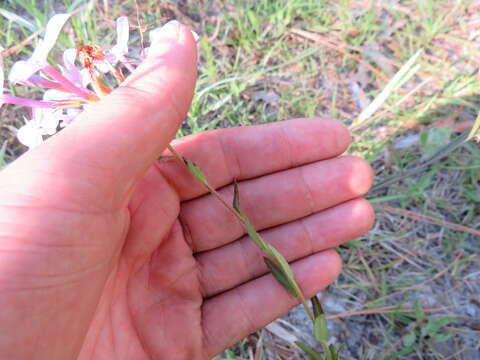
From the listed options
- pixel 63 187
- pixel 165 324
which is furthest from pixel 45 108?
pixel 165 324

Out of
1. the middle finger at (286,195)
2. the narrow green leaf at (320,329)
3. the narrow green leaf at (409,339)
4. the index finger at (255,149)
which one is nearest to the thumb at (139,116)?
the index finger at (255,149)

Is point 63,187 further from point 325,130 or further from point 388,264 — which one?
point 388,264

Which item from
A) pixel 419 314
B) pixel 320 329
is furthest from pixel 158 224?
pixel 419 314

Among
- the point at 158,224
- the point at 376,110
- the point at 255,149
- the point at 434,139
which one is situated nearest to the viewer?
the point at 158,224

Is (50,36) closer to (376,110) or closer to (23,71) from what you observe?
(23,71)

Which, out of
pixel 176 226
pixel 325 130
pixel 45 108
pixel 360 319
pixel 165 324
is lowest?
pixel 360 319

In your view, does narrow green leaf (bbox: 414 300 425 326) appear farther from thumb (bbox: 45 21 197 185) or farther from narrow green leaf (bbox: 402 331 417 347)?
thumb (bbox: 45 21 197 185)

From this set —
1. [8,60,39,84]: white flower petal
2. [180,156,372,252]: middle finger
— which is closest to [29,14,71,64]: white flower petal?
[8,60,39,84]: white flower petal

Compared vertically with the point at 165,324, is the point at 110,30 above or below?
above
